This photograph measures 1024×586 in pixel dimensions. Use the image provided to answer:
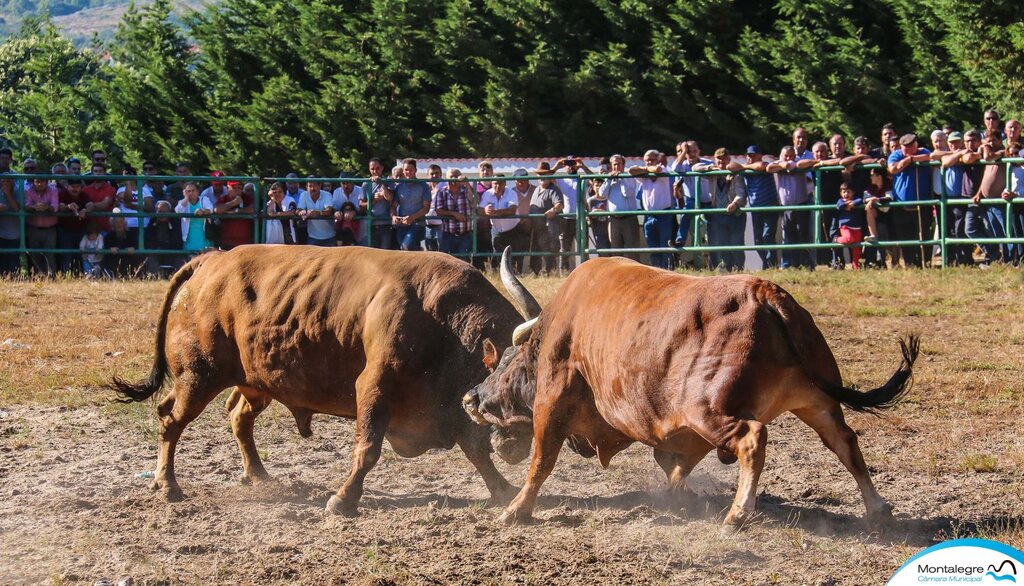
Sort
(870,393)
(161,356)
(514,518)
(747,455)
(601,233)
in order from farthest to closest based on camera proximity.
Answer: (601,233) → (161,356) → (514,518) → (870,393) → (747,455)

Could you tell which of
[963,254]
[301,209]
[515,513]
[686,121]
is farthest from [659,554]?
[686,121]

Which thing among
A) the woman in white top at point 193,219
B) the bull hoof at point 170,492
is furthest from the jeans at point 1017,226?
the bull hoof at point 170,492

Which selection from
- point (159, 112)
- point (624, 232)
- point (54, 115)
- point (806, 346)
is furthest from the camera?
point (54, 115)

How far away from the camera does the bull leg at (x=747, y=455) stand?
5.13m

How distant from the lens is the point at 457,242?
1495 centimetres

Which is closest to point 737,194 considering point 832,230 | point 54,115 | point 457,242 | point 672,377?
point 832,230

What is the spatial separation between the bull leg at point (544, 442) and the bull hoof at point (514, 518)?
2 centimetres

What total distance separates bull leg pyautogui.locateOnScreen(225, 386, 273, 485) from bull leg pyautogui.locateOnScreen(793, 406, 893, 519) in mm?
3133

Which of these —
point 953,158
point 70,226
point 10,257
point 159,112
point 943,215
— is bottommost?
point 10,257

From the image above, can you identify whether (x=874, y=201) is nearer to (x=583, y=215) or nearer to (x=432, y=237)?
(x=583, y=215)

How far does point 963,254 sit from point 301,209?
726cm

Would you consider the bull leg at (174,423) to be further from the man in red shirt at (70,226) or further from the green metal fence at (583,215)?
the man in red shirt at (70,226)

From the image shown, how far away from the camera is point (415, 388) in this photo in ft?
21.6

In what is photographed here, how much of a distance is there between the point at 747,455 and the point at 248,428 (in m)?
3.30
